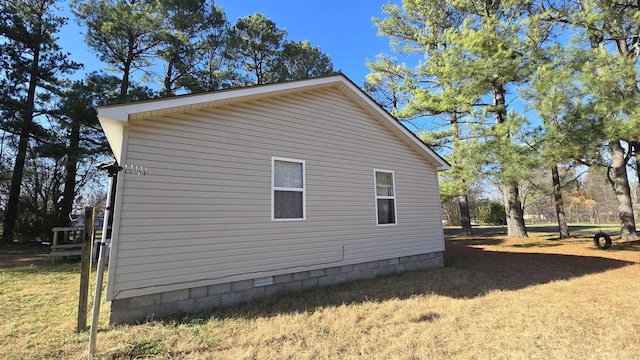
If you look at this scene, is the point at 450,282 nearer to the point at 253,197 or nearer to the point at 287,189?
the point at 287,189

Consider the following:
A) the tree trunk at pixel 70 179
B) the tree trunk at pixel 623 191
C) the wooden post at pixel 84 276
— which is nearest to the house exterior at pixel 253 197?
the wooden post at pixel 84 276

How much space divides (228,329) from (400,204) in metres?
5.37

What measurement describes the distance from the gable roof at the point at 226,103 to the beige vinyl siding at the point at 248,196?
0.50ft

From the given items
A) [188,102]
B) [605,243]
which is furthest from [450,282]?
[605,243]

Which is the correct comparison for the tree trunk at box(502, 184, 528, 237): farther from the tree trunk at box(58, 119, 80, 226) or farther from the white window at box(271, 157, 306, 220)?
the tree trunk at box(58, 119, 80, 226)

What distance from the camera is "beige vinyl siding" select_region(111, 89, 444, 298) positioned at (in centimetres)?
471

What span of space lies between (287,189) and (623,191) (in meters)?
14.3

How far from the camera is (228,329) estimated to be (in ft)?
13.6

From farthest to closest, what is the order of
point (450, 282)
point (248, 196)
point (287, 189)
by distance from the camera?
point (450, 282)
point (287, 189)
point (248, 196)

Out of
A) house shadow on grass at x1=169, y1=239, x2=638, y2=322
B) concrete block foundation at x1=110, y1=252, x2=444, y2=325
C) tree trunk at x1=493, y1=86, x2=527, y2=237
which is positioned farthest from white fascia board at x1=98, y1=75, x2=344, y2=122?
tree trunk at x1=493, y1=86, x2=527, y2=237

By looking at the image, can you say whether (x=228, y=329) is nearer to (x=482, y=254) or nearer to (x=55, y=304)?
(x=55, y=304)

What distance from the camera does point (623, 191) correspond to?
40.6ft

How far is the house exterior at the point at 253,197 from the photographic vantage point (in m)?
4.65

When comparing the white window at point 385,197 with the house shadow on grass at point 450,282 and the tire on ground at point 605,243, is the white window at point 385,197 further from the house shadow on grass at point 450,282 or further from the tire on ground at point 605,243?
the tire on ground at point 605,243
